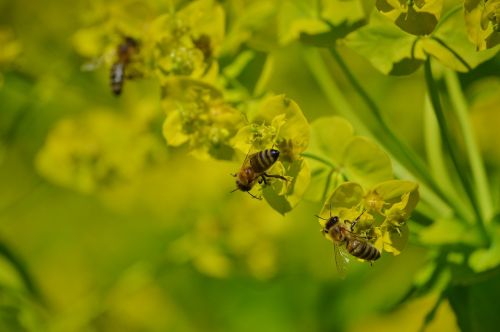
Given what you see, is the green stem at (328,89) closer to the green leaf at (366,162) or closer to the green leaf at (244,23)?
the green leaf at (244,23)

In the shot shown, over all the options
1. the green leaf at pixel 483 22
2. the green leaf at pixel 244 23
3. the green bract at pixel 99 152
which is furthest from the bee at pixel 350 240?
the green bract at pixel 99 152

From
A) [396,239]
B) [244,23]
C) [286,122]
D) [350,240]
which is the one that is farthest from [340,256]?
[244,23]

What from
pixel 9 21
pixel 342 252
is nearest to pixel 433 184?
pixel 342 252

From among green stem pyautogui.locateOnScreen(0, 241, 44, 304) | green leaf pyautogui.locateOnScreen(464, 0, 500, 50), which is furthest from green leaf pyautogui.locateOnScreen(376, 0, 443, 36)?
green stem pyautogui.locateOnScreen(0, 241, 44, 304)

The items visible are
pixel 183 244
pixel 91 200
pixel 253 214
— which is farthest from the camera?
pixel 91 200

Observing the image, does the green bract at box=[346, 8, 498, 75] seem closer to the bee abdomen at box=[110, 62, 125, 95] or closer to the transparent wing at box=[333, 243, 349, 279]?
the transparent wing at box=[333, 243, 349, 279]

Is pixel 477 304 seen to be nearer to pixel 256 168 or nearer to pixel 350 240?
pixel 350 240

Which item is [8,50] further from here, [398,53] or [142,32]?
[398,53]
